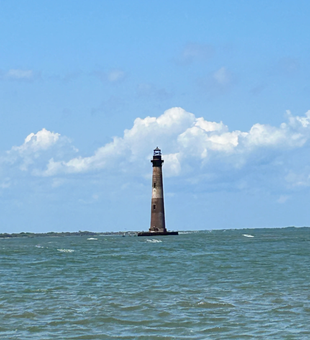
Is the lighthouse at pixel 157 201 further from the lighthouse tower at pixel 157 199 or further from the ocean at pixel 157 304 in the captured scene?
the ocean at pixel 157 304

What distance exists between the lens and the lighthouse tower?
322 feet

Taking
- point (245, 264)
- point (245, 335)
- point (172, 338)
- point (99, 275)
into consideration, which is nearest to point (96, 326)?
point (172, 338)

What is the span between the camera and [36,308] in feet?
75.3

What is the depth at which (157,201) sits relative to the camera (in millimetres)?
98062

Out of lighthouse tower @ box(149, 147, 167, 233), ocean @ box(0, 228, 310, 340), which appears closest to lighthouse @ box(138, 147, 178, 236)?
lighthouse tower @ box(149, 147, 167, 233)

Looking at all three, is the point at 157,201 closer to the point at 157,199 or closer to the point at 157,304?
the point at 157,199

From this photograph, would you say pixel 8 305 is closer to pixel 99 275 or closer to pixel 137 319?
pixel 137 319

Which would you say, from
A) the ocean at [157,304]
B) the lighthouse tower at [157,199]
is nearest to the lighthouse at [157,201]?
the lighthouse tower at [157,199]

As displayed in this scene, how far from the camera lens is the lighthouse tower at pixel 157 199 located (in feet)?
322

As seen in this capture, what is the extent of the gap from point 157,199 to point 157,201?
0.31 m

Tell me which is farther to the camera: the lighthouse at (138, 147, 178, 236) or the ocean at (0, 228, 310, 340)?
the lighthouse at (138, 147, 178, 236)

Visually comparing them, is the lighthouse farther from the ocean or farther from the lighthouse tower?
the ocean

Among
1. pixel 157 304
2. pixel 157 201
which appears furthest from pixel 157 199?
pixel 157 304

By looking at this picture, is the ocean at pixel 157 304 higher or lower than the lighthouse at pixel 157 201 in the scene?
lower
